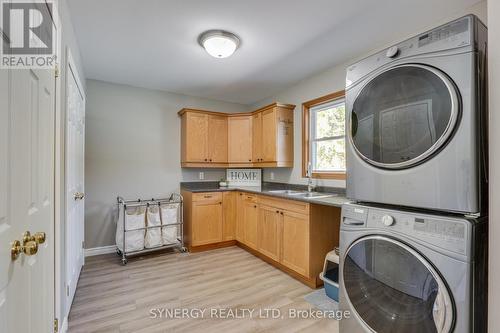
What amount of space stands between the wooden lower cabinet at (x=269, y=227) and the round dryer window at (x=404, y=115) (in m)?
1.23

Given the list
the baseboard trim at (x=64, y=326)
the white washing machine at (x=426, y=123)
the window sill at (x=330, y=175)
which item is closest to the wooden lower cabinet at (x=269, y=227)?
the window sill at (x=330, y=175)

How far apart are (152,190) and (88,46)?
213cm

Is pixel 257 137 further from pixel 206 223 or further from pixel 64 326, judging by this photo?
pixel 64 326

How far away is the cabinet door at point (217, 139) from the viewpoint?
4074 mm

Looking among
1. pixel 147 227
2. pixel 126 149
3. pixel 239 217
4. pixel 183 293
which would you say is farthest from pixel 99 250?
pixel 239 217

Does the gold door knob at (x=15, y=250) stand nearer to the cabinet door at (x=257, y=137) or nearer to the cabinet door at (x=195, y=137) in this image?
the cabinet door at (x=195, y=137)

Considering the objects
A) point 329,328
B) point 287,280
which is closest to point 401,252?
point 329,328

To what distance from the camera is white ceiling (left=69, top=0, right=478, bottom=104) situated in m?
1.92

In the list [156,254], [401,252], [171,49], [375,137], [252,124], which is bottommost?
[156,254]

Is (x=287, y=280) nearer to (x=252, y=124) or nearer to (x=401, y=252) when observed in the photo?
(x=401, y=252)

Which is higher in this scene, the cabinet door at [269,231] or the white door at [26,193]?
the white door at [26,193]

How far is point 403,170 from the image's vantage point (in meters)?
1.30

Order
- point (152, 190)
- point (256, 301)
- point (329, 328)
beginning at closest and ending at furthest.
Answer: point (329, 328)
point (256, 301)
point (152, 190)

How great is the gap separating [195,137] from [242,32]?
2.02 m
